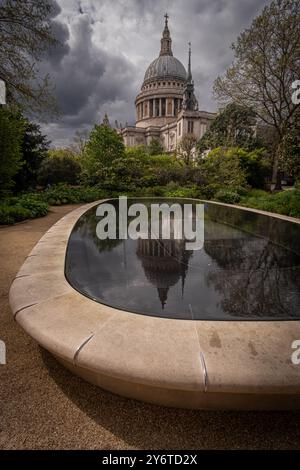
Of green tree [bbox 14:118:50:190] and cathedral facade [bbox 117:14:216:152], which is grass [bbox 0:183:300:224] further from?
cathedral facade [bbox 117:14:216:152]

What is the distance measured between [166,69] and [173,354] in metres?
83.0

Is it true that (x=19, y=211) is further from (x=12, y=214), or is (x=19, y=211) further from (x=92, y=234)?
(x=92, y=234)

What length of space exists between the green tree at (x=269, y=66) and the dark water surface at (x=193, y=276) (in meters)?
11.1

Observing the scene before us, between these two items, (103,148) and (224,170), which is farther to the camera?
(103,148)

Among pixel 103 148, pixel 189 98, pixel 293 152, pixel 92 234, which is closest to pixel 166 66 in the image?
pixel 189 98

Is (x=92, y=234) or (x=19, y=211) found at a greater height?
(x=19, y=211)

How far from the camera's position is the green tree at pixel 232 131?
29469 millimetres

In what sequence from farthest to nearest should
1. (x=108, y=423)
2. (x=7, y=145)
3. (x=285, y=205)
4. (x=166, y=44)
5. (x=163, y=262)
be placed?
(x=166, y=44) → (x=7, y=145) → (x=285, y=205) → (x=163, y=262) → (x=108, y=423)

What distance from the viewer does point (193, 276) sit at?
299cm

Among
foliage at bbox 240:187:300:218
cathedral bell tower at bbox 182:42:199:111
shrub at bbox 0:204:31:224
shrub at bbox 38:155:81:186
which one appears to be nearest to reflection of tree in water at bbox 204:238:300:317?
foliage at bbox 240:187:300:218

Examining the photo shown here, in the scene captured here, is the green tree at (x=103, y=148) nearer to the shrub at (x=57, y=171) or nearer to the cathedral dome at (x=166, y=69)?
the shrub at (x=57, y=171)

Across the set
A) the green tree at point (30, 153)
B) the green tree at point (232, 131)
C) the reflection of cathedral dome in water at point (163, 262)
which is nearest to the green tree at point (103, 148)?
the green tree at point (30, 153)

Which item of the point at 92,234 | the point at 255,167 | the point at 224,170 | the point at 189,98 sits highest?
the point at 189,98

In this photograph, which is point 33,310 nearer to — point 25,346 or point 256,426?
point 25,346
